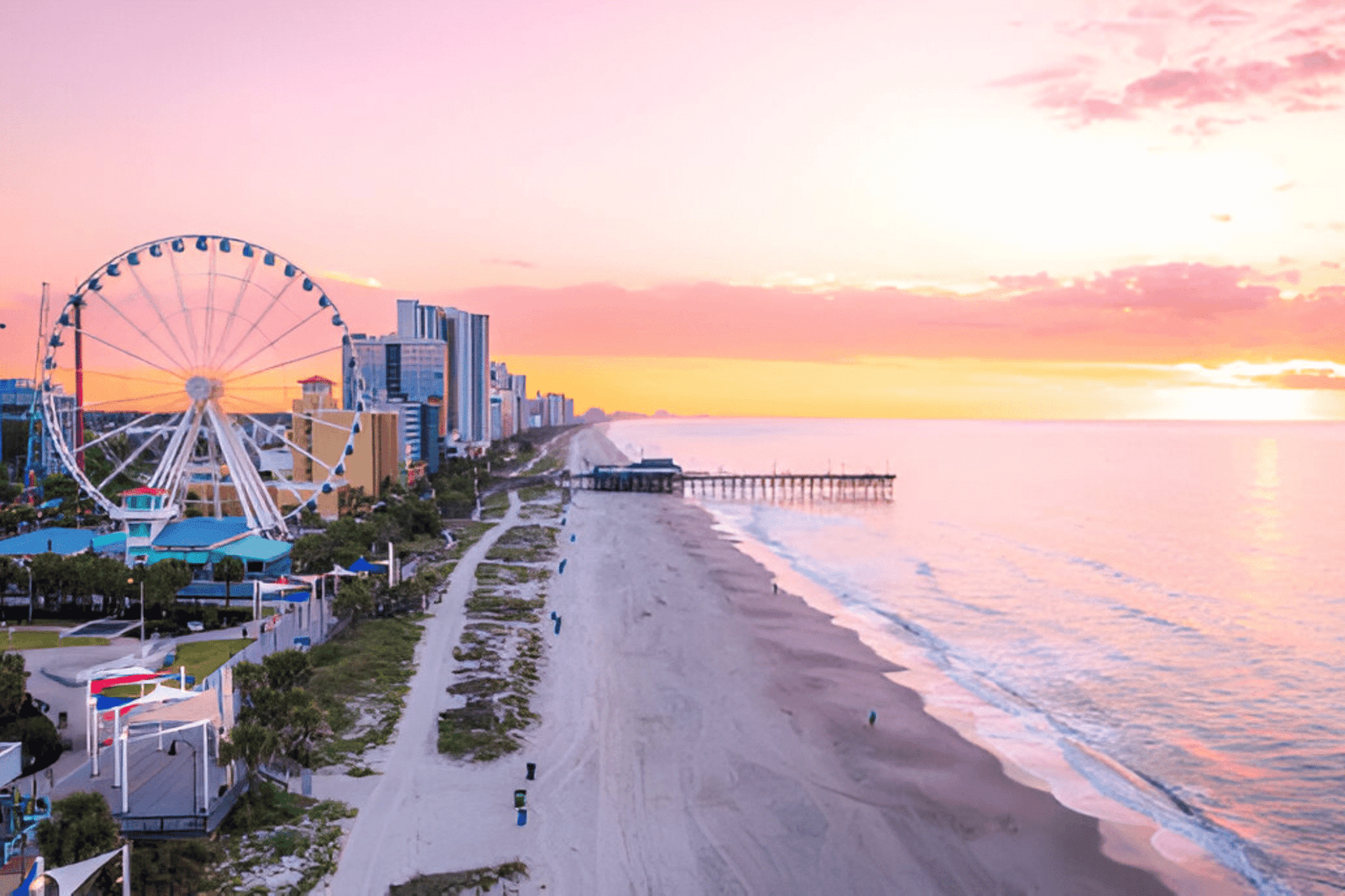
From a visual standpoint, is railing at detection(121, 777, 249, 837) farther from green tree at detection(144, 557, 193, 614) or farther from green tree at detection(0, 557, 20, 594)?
green tree at detection(0, 557, 20, 594)

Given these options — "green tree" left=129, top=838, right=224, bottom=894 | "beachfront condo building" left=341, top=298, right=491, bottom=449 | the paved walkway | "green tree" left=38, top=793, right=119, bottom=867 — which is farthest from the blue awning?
"beachfront condo building" left=341, top=298, right=491, bottom=449

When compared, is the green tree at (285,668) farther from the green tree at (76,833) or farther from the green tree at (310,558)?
the green tree at (310,558)

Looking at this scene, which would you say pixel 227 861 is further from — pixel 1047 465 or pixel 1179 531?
pixel 1047 465

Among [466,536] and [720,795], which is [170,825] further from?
[466,536]

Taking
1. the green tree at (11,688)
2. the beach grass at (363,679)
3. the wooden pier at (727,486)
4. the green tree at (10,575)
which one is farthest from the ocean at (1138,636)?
the green tree at (10,575)

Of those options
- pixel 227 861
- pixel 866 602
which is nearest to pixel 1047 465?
pixel 866 602
